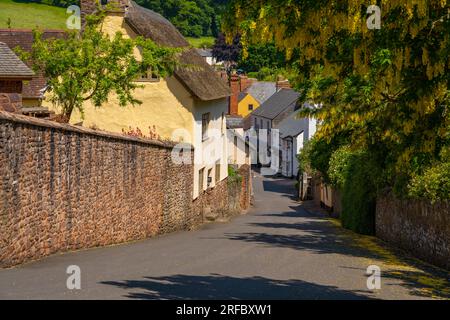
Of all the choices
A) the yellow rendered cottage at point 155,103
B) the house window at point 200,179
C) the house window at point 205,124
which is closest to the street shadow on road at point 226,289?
the yellow rendered cottage at point 155,103

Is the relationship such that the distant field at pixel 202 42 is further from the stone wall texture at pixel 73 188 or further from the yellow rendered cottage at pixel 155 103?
the stone wall texture at pixel 73 188

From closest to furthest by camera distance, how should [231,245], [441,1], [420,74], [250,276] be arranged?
[441,1] → [420,74] → [250,276] → [231,245]

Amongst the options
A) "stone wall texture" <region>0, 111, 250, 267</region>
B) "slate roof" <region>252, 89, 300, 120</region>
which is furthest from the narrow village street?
"slate roof" <region>252, 89, 300, 120</region>

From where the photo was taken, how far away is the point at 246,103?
12112 cm

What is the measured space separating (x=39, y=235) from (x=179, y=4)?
172 meters

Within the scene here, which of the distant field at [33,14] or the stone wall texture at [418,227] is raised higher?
the distant field at [33,14]

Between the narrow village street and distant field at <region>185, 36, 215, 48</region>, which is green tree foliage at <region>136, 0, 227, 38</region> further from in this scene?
the narrow village street

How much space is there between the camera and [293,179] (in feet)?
292

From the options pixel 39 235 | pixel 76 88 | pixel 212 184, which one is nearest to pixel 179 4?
pixel 212 184

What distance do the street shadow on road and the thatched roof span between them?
64.5ft

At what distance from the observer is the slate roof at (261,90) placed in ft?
403

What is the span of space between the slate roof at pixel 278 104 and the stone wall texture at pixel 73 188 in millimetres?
62812

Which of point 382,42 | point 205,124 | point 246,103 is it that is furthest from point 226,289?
point 246,103

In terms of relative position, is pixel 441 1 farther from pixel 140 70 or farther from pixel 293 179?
pixel 293 179
